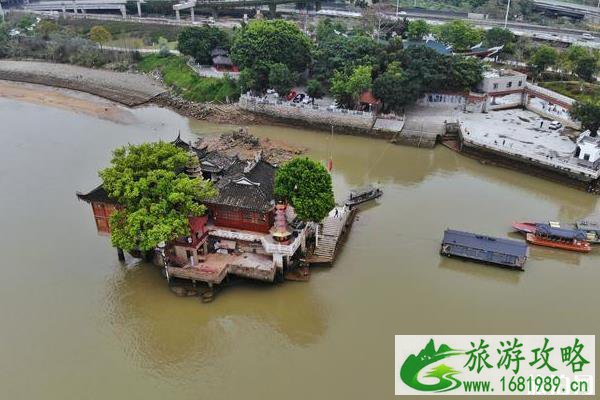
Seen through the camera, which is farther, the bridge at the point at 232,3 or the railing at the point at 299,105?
the bridge at the point at 232,3

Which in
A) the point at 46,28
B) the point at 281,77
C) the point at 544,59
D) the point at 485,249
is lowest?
the point at 485,249

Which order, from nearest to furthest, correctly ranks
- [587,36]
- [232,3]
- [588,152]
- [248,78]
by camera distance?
[588,152] → [248,78] → [587,36] → [232,3]

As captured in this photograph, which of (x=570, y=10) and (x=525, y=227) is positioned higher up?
(x=570, y=10)

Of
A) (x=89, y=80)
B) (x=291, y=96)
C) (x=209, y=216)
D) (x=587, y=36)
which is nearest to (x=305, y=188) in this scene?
(x=209, y=216)

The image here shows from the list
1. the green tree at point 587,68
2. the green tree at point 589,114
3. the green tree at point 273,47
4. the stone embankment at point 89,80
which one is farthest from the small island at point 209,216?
the green tree at point 587,68

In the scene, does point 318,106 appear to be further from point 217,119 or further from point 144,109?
point 144,109

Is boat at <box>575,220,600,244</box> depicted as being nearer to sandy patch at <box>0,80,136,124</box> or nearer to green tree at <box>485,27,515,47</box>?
green tree at <box>485,27,515,47</box>

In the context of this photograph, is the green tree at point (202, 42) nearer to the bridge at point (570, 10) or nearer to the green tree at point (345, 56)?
the green tree at point (345, 56)

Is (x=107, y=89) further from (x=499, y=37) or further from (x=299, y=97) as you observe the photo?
(x=499, y=37)
